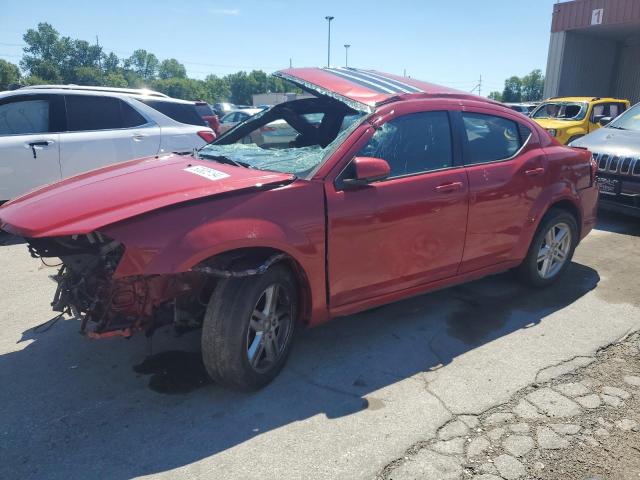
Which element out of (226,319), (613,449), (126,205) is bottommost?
(613,449)

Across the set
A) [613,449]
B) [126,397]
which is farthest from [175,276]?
[613,449]

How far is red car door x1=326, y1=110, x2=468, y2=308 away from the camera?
3.24 meters

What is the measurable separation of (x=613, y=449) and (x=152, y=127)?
6.45 meters

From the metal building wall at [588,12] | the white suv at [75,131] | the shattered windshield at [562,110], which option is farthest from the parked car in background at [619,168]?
the metal building wall at [588,12]

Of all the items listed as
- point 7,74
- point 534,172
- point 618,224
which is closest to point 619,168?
point 618,224

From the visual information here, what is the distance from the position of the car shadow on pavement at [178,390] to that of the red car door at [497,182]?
0.59m

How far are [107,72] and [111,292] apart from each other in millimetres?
111899

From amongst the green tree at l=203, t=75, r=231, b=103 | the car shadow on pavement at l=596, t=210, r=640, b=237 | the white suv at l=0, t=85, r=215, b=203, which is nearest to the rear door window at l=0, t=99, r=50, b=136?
the white suv at l=0, t=85, r=215, b=203

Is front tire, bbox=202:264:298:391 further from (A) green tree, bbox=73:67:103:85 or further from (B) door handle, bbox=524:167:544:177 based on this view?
(A) green tree, bbox=73:67:103:85

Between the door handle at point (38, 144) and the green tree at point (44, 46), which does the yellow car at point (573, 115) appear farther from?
the green tree at point (44, 46)

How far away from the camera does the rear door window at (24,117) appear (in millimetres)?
6246

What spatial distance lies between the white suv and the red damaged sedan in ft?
8.94

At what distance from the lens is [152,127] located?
703 centimetres

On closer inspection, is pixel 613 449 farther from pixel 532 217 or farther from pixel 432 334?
pixel 532 217
